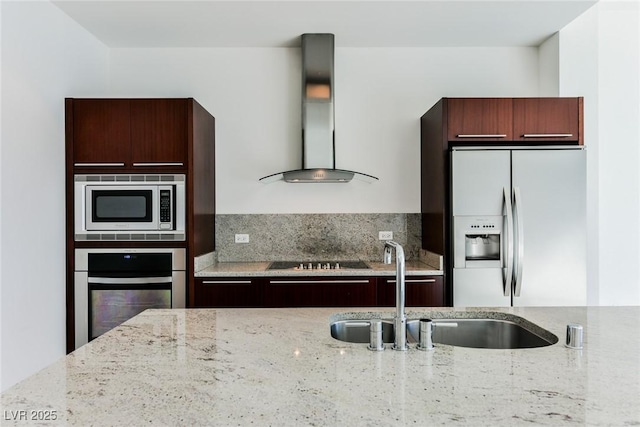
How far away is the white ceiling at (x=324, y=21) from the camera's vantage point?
319cm

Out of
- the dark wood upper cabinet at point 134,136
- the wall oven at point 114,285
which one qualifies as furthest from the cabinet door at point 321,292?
the dark wood upper cabinet at point 134,136

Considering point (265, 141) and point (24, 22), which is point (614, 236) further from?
point (24, 22)

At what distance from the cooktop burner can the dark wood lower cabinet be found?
0.19 m

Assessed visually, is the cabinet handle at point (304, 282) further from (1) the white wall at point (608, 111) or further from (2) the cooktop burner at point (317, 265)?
(1) the white wall at point (608, 111)

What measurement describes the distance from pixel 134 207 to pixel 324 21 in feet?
6.50

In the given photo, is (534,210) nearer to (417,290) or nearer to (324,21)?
(417,290)

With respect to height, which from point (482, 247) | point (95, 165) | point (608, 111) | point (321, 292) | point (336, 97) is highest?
point (336, 97)

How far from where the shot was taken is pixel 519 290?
10.8 feet

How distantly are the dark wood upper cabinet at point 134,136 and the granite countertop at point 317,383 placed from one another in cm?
194

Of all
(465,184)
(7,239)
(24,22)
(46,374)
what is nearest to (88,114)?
(24,22)

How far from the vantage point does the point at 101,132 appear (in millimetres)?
3293

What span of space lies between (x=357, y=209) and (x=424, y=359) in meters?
2.79

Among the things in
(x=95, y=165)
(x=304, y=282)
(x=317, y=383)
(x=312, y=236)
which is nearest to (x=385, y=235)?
(x=312, y=236)

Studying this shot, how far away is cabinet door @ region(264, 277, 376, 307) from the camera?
339cm
